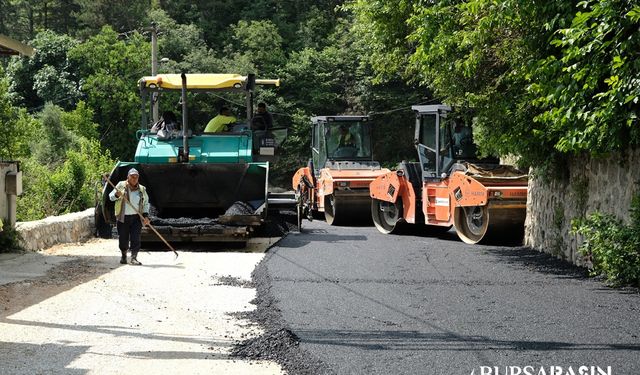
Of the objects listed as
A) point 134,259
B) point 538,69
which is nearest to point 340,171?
point 134,259

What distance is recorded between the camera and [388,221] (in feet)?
66.2

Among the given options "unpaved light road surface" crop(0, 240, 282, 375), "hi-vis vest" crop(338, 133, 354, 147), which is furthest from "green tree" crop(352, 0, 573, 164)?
"hi-vis vest" crop(338, 133, 354, 147)

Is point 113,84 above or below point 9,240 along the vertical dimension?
above

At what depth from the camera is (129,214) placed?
44.6 ft

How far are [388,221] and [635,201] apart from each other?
943 cm

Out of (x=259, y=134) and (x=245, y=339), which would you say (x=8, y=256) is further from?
(x=245, y=339)

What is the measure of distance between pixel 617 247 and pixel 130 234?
670 centimetres

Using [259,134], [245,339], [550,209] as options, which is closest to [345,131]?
[259,134]

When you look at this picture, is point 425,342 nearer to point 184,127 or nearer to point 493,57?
point 493,57

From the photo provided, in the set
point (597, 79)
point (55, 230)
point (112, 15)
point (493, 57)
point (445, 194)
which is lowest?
point (55, 230)

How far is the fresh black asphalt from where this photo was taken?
22.6 ft

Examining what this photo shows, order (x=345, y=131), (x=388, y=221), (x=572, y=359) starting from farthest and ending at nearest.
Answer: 1. (x=345, y=131)
2. (x=388, y=221)
3. (x=572, y=359)

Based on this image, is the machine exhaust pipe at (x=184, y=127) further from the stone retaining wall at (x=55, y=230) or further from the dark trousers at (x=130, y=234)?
the dark trousers at (x=130, y=234)

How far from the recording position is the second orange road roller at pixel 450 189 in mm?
15898
